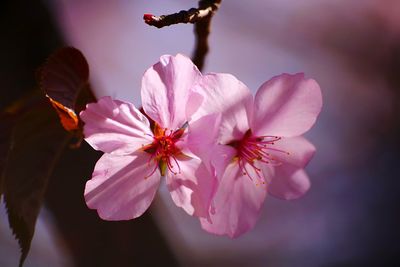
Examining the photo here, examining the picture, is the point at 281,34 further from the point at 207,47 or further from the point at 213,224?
the point at 213,224

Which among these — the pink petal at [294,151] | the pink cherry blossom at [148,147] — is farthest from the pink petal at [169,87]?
the pink petal at [294,151]

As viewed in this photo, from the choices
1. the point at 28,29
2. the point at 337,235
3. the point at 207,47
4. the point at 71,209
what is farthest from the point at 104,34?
the point at 207,47

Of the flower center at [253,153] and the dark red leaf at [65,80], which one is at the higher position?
the dark red leaf at [65,80]

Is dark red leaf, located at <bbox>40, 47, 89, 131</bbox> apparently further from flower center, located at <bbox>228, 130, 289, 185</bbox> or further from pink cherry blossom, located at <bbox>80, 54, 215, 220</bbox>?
flower center, located at <bbox>228, 130, 289, 185</bbox>

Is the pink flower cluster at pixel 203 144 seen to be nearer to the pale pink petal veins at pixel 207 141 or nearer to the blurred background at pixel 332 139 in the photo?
the pale pink petal veins at pixel 207 141

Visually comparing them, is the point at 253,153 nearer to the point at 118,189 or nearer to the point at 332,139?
the point at 118,189

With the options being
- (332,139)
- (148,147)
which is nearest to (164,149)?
(148,147)
